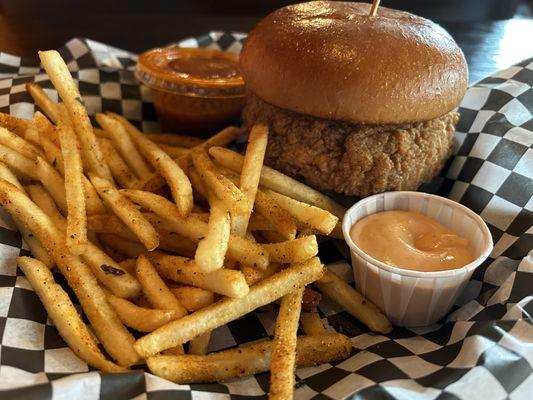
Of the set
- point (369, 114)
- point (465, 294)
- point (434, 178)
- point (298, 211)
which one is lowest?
point (465, 294)

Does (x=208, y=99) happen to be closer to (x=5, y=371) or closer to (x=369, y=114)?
(x=369, y=114)

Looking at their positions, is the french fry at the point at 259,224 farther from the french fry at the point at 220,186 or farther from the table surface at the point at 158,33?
the table surface at the point at 158,33

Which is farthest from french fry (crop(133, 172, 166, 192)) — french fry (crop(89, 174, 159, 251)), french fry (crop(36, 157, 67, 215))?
french fry (crop(36, 157, 67, 215))

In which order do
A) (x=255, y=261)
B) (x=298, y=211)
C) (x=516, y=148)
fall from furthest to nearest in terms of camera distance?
(x=516, y=148) → (x=298, y=211) → (x=255, y=261)

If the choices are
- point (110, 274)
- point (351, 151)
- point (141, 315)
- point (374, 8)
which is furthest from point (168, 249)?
point (374, 8)

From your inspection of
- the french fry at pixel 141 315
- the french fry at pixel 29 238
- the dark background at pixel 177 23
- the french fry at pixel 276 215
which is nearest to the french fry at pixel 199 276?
the french fry at pixel 141 315

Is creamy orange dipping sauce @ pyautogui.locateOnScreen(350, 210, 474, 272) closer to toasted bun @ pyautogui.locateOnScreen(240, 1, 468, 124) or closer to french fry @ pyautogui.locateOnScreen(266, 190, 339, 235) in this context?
french fry @ pyautogui.locateOnScreen(266, 190, 339, 235)

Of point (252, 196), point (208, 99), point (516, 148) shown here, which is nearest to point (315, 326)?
point (252, 196)
